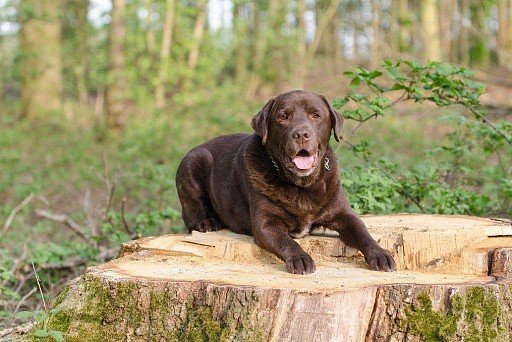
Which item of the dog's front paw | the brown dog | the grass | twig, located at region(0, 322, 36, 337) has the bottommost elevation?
the grass

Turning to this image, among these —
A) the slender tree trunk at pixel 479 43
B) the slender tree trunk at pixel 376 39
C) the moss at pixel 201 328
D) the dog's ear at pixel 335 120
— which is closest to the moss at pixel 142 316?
the moss at pixel 201 328

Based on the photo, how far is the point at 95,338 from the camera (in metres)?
4.12

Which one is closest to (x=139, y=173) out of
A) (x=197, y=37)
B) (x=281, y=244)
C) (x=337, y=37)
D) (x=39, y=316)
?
(x=281, y=244)

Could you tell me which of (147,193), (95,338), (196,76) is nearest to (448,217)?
(95,338)

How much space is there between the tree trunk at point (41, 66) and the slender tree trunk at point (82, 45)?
649 millimetres

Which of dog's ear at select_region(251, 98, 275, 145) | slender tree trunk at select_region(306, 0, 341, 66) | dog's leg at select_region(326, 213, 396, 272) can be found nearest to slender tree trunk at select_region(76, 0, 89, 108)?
slender tree trunk at select_region(306, 0, 341, 66)

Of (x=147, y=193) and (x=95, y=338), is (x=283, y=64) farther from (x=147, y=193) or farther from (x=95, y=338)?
(x=95, y=338)

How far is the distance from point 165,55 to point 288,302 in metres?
15.4

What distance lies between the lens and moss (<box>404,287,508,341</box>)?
3.92 meters

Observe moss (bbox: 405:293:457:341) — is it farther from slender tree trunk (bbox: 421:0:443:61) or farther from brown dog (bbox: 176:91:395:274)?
slender tree trunk (bbox: 421:0:443:61)

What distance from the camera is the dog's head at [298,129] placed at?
5051 mm

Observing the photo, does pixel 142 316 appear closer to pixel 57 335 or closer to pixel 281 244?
pixel 57 335

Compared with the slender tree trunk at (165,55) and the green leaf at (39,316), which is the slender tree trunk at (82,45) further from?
the green leaf at (39,316)

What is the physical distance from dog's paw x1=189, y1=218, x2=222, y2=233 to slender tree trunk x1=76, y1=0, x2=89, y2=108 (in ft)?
52.0
